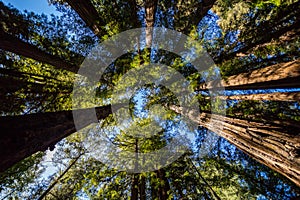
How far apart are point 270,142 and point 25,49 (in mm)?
6195

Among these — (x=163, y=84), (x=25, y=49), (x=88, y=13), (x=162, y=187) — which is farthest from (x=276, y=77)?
(x=88, y=13)

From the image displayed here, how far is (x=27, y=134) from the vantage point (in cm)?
207

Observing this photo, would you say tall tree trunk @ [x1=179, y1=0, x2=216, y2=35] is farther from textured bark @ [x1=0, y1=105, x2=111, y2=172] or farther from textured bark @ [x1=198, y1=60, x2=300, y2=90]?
textured bark @ [x1=0, y1=105, x2=111, y2=172]

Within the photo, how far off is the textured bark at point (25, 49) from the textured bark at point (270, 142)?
18.1 feet

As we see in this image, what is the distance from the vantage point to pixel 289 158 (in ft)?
7.48

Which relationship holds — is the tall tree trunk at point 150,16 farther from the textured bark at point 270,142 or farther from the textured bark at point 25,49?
the textured bark at point 270,142

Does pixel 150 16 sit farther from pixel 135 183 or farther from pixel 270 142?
pixel 135 183

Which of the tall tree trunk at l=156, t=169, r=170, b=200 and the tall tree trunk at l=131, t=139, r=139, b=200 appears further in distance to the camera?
the tall tree trunk at l=131, t=139, r=139, b=200

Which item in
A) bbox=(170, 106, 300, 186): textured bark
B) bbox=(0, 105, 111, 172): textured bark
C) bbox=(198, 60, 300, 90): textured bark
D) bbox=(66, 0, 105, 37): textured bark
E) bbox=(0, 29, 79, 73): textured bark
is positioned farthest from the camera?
bbox=(66, 0, 105, 37): textured bark

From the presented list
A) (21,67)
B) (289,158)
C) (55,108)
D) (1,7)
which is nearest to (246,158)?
(289,158)

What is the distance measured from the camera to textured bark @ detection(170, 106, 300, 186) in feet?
7.45

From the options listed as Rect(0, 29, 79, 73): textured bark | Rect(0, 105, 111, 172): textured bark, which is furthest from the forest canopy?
Rect(0, 105, 111, 172): textured bark

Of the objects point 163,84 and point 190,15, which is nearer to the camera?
point 190,15

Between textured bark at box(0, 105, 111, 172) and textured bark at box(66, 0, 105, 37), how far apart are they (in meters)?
4.92
